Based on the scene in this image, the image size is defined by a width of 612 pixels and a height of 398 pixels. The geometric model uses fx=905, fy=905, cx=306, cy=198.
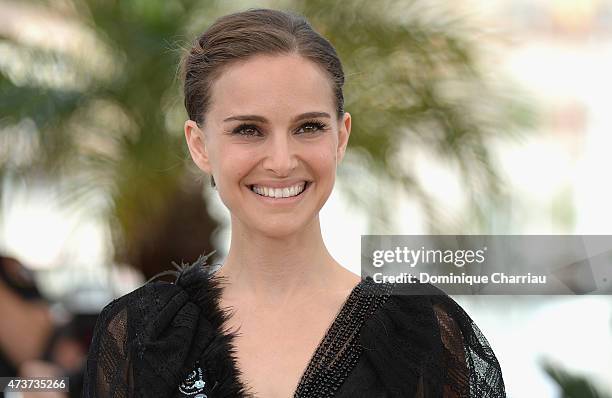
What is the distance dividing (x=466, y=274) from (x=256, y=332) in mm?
707

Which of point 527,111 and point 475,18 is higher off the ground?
point 475,18

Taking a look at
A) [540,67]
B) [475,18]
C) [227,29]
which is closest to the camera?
[227,29]

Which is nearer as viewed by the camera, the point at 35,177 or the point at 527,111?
the point at 527,111

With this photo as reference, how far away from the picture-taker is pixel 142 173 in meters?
3.38

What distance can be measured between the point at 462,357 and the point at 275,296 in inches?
12.7

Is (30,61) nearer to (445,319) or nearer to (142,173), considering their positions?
(142,173)

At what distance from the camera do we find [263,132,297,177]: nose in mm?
1353

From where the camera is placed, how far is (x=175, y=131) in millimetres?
3369

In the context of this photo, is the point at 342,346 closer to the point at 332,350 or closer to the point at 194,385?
the point at 332,350

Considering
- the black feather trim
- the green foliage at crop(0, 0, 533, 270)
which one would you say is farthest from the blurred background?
the black feather trim

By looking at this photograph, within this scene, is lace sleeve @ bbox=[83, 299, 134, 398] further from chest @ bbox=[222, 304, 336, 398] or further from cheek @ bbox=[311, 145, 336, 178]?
cheek @ bbox=[311, 145, 336, 178]

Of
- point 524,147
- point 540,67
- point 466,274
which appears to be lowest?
point 466,274

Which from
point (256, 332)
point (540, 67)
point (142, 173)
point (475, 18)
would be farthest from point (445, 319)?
point (142, 173)

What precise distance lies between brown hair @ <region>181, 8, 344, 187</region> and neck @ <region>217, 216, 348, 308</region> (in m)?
0.21
